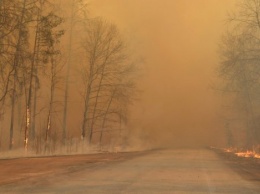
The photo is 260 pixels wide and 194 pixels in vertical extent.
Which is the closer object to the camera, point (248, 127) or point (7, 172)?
point (7, 172)

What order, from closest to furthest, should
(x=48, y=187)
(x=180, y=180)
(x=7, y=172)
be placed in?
(x=48, y=187), (x=180, y=180), (x=7, y=172)

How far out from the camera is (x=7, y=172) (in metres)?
16.2

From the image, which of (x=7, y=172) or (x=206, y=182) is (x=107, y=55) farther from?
(x=206, y=182)

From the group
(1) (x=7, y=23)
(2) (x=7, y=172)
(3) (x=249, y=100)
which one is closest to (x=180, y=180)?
(2) (x=7, y=172)

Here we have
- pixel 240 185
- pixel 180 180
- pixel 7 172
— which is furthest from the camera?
pixel 7 172

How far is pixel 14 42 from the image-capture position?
18.7 metres

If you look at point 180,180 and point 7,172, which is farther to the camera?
point 7,172

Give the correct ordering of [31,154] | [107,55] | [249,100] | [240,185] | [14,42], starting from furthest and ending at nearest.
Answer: [107,55] < [249,100] < [31,154] < [14,42] < [240,185]

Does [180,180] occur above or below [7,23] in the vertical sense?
below

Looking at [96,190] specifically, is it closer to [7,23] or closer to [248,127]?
[7,23]

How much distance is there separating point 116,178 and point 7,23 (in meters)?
7.99

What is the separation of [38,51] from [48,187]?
58.0ft

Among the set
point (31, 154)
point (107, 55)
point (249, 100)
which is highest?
point (107, 55)

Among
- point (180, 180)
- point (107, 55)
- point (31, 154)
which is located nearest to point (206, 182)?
point (180, 180)
